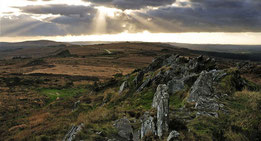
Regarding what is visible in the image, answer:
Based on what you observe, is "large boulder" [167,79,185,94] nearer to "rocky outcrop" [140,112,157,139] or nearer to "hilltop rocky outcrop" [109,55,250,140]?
"hilltop rocky outcrop" [109,55,250,140]

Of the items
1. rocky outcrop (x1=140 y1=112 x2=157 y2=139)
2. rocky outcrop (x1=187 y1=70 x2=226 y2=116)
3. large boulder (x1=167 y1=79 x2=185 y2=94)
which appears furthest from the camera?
large boulder (x1=167 y1=79 x2=185 y2=94)

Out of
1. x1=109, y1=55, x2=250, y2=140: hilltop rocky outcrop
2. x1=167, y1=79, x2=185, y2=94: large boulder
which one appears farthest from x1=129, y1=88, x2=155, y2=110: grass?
x1=167, y1=79, x2=185, y2=94: large boulder

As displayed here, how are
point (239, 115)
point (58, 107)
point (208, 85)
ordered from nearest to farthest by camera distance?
point (239, 115) → point (208, 85) → point (58, 107)

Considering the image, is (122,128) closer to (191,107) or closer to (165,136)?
(165,136)

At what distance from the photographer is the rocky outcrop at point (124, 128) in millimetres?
11276

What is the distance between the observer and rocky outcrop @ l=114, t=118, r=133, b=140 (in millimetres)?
11276

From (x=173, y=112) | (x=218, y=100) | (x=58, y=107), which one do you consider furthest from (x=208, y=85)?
(x=58, y=107)

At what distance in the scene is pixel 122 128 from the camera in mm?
12109

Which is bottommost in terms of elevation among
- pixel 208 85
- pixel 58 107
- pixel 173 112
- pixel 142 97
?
pixel 58 107

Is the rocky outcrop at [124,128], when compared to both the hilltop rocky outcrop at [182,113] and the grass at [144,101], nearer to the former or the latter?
the hilltop rocky outcrop at [182,113]

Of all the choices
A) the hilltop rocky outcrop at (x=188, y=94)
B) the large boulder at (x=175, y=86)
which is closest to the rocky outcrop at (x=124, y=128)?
the hilltop rocky outcrop at (x=188, y=94)

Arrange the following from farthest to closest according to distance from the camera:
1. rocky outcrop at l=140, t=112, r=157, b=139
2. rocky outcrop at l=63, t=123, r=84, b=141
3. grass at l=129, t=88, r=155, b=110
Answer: grass at l=129, t=88, r=155, b=110 → rocky outcrop at l=63, t=123, r=84, b=141 → rocky outcrop at l=140, t=112, r=157, b=139

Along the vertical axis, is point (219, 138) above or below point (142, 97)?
above

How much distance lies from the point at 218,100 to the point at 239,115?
2871mm
